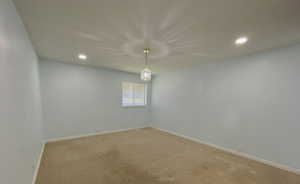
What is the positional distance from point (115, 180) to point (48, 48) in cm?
302

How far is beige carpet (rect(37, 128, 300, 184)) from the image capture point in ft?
6.45

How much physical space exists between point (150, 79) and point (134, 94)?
294cm

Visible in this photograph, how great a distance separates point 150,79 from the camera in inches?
97.3

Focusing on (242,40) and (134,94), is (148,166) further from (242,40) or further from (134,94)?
(134,94)

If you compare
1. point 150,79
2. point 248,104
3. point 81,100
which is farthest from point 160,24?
point 81,100

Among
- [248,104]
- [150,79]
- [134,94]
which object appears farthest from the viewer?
[134,94]

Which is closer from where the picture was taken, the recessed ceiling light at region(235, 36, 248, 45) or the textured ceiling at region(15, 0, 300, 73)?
the textured ceiling at region(15, 0, 300, 73)

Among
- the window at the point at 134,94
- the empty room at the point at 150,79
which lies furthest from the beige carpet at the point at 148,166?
the window at the point at 134,94

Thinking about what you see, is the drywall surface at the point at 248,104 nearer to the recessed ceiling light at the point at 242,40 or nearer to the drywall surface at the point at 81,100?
the recessed ceiling light at the point at 242,40

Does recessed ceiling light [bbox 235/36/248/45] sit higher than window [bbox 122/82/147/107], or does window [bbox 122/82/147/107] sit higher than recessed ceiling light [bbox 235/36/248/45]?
recessed ceiling light [bbox 235/36/248/45]

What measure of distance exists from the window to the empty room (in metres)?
0.48

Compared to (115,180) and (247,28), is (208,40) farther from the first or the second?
(115,180)

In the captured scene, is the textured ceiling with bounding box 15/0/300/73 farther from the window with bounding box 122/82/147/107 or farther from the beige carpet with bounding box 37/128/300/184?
the window with bounding box 122/82/147/107

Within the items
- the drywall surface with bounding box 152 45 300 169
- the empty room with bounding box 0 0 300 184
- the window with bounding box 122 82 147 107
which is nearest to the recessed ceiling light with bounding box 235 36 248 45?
the empty room with bounding box 0 0 300 184
